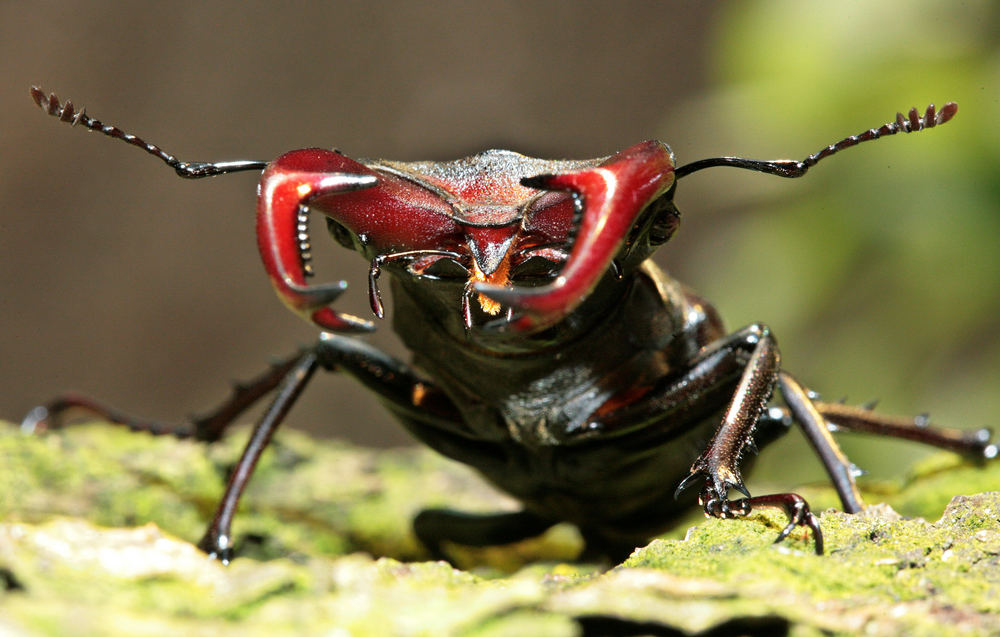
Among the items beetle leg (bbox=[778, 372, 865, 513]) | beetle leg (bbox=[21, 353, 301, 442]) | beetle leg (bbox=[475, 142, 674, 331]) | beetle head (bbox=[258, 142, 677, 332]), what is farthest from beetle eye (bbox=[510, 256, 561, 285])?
beetle leg (bbox=[21, 353, 301, 442])

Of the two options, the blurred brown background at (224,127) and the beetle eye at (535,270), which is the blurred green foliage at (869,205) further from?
the beetle eye at (535,270)

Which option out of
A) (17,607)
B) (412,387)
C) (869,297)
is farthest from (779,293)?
(17,607)

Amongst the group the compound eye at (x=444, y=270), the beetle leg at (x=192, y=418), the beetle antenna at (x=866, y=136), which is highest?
the beetle antenna at (x=866, y=136)

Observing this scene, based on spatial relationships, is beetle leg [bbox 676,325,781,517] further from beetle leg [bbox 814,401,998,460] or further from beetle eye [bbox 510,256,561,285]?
beetle leg [bbox 814,401,998,460]

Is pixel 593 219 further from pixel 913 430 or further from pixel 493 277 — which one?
pixel 913 430

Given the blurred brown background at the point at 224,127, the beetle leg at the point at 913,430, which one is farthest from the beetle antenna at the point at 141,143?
the blurred brown background at the point at 224,127

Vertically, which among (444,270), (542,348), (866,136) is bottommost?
(542,348)

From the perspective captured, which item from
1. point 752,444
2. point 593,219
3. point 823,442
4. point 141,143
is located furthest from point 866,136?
point 141,143

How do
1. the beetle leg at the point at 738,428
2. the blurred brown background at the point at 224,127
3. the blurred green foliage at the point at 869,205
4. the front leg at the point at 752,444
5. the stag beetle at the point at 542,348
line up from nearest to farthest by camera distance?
the stag beetle at the point at 542,348
the front leg at the point at 752,444
the beetle leg at the point at 738,428
the blurred green foliage at the point at 869,205
the blurred brown background at the point at 224,127
